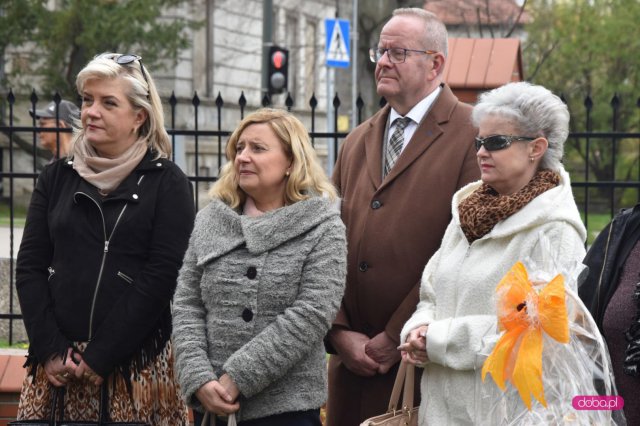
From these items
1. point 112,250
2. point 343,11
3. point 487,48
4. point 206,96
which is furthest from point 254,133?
point 206,96

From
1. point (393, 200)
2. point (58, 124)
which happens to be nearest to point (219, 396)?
point (393, 200)

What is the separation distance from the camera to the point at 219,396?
402 cm

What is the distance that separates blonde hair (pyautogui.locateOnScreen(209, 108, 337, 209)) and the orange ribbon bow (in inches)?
37.3

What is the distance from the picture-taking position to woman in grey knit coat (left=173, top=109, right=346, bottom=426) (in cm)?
404

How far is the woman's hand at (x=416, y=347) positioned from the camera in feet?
13.2

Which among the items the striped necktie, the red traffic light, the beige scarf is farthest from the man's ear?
the red traffic light

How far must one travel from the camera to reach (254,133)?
429 cm

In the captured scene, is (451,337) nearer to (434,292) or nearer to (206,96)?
(434,292)

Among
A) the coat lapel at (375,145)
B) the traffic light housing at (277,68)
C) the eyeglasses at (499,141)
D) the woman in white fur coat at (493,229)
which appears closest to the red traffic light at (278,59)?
the traffic light housing at (277,68)

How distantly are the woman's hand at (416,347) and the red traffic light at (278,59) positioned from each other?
10906mm

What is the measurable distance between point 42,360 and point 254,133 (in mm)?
1190

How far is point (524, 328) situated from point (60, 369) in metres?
1.80

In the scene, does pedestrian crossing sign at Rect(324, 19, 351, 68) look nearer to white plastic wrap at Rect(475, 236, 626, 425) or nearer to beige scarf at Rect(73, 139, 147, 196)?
beige scarf at Rect(73, 139, 147, 196)

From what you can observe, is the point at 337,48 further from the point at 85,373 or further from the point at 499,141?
the point at 499,141
